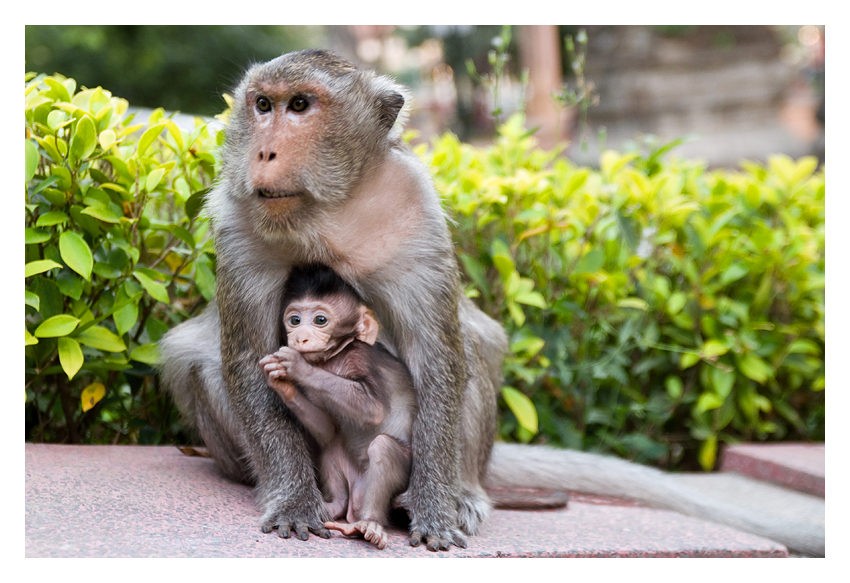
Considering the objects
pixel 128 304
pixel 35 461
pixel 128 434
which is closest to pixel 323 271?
pixel 128 304

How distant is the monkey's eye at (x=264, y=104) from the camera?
9.16 ft

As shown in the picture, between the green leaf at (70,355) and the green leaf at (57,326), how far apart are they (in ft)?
0.20

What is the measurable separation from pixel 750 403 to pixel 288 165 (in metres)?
3.77

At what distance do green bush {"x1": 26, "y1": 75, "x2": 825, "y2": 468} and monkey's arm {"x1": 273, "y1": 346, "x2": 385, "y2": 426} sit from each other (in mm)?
1068

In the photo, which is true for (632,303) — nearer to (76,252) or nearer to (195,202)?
(195,202)


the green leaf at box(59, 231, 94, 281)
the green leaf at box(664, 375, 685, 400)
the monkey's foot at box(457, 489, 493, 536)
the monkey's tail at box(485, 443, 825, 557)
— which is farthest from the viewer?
the green leaf at box(664, 375, 685, 400)

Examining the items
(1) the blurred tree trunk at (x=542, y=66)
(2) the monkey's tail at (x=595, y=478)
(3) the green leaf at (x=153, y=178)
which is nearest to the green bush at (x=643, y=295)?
(2) the monkey's tail at (x=595, y=478)

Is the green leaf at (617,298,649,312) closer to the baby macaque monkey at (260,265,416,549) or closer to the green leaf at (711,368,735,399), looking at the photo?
the green leaf at (711,368,735,399)

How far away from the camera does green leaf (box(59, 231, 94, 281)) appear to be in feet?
10.9

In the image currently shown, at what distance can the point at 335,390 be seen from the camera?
2.88m

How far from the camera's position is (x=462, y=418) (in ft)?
10.5

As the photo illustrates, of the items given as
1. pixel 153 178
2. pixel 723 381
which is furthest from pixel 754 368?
pixel 153 178

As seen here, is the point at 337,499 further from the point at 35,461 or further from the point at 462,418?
the point at 35,461

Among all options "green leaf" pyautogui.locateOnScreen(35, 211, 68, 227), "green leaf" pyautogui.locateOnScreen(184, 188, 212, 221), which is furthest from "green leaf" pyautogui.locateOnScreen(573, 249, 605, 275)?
"green leaf" pyautogui.locateOnScreen(35, 211, 68, 227)
